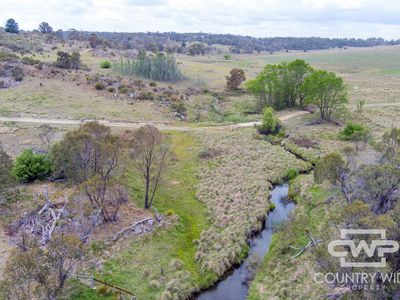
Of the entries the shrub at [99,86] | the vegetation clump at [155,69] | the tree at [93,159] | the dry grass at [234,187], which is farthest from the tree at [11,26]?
the tree at [93,159]

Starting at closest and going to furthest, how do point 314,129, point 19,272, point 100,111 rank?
point 19,272, point 314,129, point 100,111

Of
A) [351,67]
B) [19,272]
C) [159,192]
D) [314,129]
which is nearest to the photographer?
[19,272]

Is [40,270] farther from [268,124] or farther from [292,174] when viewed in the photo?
[268,124]

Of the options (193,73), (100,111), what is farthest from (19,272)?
(193,73)

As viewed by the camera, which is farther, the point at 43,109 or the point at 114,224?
the point at 43,109

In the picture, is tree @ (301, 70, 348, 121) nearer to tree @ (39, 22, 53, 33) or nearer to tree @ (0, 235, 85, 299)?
tree @ (0, 235, 85, 299)

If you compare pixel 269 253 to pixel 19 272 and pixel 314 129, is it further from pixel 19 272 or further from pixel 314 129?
pixel 314 129

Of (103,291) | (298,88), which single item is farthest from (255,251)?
(298,88)

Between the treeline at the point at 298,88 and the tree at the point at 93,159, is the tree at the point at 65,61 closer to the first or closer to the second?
the treeline at the point at 298,88
